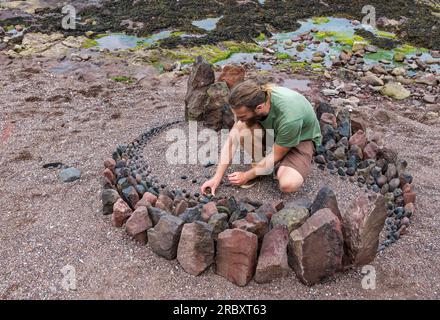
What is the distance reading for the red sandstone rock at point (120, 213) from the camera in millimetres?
3465

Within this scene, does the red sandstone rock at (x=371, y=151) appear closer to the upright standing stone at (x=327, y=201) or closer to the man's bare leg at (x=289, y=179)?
the man's bare leg at (x=289, y=179)

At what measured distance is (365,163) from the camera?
4133 millimetres

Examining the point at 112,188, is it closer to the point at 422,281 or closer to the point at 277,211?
the point at 277,211

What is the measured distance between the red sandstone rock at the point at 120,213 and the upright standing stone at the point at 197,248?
1.96 ft

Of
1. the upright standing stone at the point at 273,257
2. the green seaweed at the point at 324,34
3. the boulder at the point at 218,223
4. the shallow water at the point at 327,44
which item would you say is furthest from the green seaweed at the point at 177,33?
the upright standing stone at the point at 273,257

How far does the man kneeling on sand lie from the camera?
3.40 metres

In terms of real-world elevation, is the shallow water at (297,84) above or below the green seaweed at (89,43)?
above

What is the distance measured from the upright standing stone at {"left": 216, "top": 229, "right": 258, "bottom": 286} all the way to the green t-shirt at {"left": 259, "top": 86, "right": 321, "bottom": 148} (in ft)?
3.10

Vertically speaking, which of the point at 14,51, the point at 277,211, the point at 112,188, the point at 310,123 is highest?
the point at 310,123

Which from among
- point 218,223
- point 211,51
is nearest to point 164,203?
point 218,223

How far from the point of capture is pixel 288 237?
119 inches

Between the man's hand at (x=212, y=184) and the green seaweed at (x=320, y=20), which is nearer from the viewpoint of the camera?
the man's hand at (x=212, y=184)
